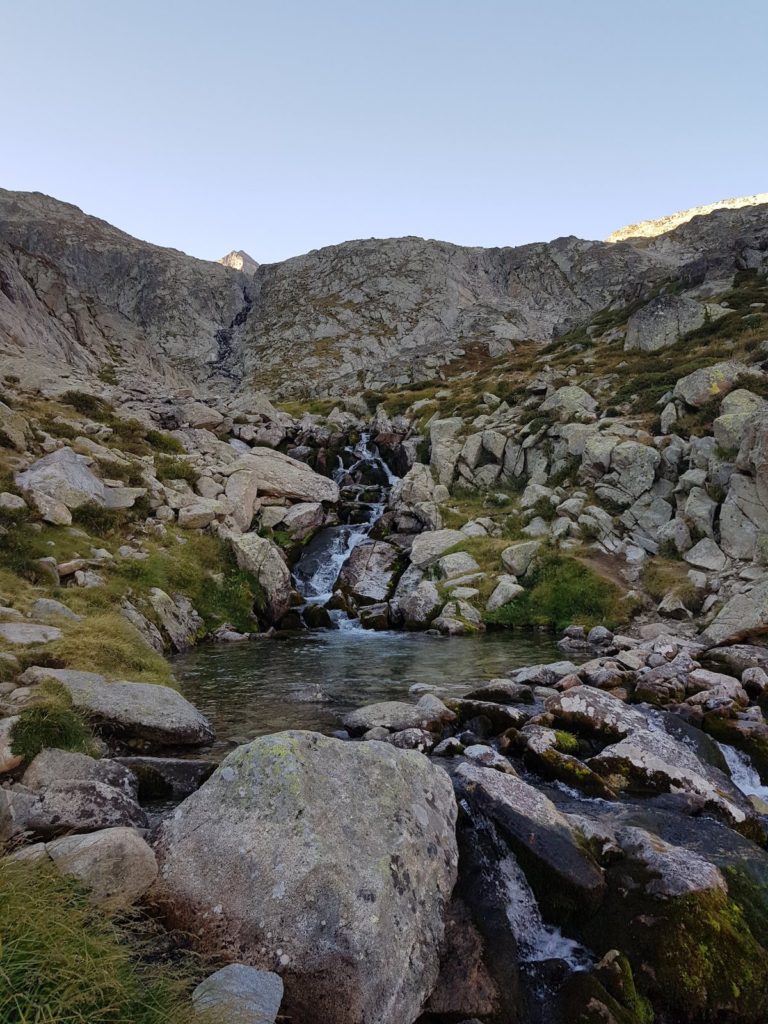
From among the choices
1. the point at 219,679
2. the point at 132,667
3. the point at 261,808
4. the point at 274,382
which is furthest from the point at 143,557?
the point at 274,382

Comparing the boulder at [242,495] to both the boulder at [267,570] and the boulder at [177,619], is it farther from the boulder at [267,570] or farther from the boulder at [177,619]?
the boulder at [177,619]

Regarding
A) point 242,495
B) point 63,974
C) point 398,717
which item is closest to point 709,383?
point 242,495

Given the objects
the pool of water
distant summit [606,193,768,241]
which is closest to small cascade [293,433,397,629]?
the pool of water

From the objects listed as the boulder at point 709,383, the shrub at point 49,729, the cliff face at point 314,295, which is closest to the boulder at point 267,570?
Result: the shrub at point 49,729

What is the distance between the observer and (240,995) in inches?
156

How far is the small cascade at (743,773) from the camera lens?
1054cm

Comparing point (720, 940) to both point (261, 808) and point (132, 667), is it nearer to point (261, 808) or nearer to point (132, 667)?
point (261, 808)

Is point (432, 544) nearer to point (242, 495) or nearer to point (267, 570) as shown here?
point (267, 570)

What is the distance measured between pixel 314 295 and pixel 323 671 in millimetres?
125486

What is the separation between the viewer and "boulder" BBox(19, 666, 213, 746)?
32.5 ft

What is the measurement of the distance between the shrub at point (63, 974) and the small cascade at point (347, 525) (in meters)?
24.0

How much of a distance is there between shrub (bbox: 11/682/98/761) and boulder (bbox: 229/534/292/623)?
1755 centimetres

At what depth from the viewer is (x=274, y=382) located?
102062mm

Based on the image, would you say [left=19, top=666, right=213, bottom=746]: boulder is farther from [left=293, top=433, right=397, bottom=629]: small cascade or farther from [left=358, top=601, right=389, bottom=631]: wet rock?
[left=293, top=433, right=397, bottom=629]: small cascade
